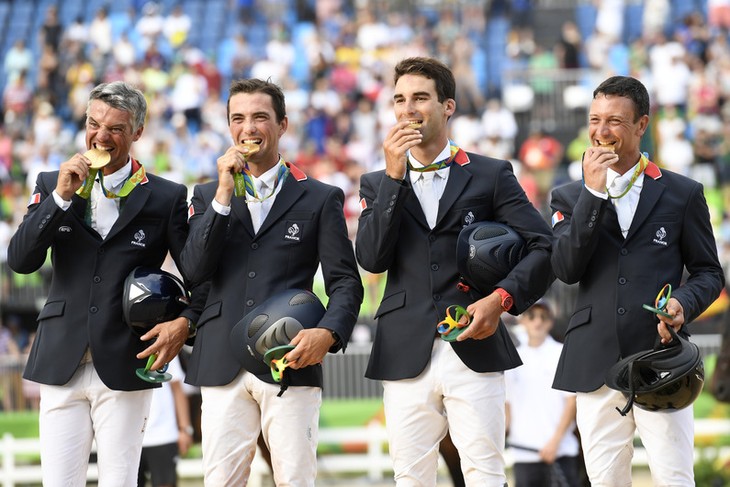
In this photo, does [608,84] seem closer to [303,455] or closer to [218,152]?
[303,455]

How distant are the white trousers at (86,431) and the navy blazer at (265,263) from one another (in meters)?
0.39


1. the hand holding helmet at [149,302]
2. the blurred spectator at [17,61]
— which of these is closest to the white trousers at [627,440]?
the hand holding helmet at [149,302]

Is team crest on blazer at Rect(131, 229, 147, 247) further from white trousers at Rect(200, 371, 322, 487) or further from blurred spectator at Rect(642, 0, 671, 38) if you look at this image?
blurred spectator at Rect(642, 0, 671, 38)

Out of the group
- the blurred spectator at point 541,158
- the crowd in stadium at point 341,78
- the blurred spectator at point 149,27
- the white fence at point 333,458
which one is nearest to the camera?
the white fence at point 333,458

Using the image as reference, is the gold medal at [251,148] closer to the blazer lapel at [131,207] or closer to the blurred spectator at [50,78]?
the blazer lapel at [131,207]

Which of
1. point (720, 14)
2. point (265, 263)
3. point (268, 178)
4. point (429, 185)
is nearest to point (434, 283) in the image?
point (429, 185)

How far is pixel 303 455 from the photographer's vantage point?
6086 mm

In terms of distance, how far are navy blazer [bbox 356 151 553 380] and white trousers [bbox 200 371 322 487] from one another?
17.5 inches

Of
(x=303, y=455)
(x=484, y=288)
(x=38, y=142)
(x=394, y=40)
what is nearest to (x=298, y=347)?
(x=303, y=455)

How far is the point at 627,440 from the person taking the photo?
19.8 ft

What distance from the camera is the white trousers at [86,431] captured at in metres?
6.16

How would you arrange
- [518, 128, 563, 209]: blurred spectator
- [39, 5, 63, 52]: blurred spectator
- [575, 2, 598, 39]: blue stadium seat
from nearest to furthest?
[518, 128, 563, 209]: blurred spectator → [575, 2, 598, 39]: blue stadium seat → [39, 5, 63, 52]: blurred spectator

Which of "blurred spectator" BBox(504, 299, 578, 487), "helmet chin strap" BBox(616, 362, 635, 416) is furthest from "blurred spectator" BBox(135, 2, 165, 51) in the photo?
"helmet chin strap" BBox(616, 362, 635, 416)

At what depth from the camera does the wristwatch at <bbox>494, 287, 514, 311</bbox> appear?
6.01 meters
